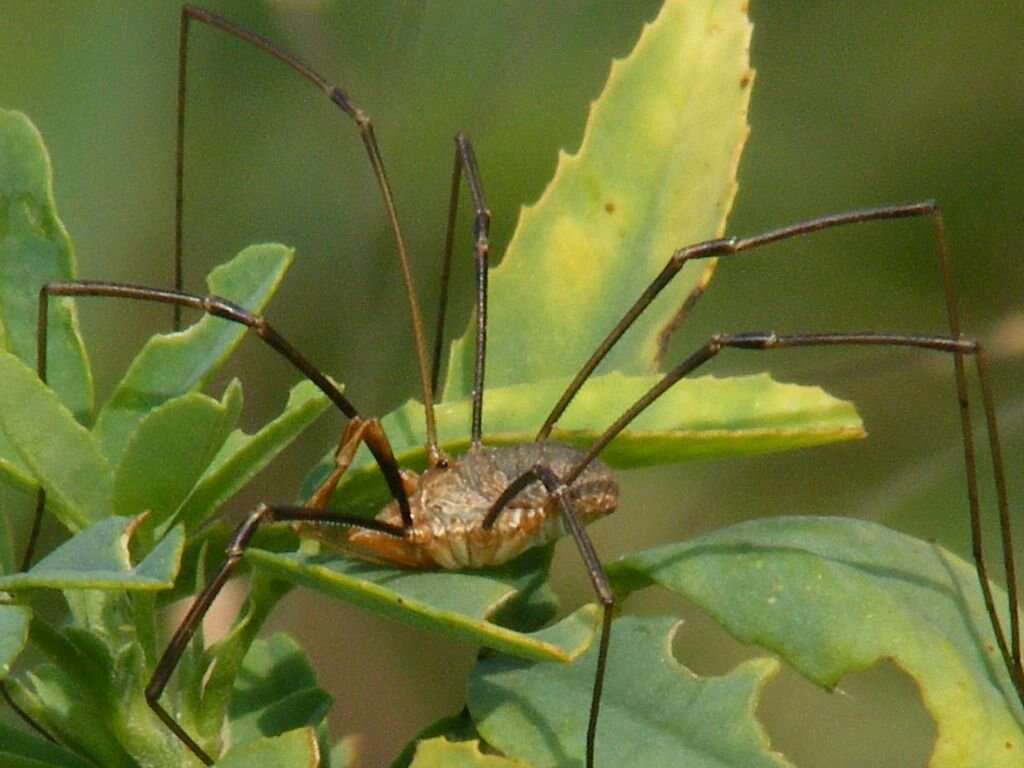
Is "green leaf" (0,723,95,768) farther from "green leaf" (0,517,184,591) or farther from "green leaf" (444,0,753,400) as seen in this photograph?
"green leaf" (444,0,753,400)

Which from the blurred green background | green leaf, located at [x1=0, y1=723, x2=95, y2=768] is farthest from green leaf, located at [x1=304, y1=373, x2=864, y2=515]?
the blurred green background

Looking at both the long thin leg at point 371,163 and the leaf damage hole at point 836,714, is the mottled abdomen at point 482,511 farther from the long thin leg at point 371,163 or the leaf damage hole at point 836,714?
the leaf damage hole at point 836,714

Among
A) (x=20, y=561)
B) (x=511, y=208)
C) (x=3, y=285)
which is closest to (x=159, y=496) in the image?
(x=3, y=285)

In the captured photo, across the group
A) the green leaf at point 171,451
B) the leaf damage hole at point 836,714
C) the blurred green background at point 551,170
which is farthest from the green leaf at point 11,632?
the leaf damage hole at point 836,714

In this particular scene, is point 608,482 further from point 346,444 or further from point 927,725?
point 927,725

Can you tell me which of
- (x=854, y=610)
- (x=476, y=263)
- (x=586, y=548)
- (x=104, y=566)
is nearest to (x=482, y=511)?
(x=586, y=548)

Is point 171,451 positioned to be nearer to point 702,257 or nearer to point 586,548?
point 586,548
